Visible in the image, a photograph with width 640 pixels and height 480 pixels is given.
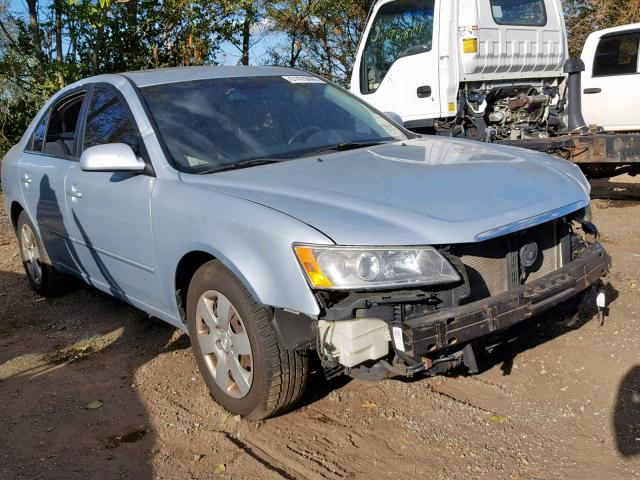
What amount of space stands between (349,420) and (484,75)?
5.26 metres

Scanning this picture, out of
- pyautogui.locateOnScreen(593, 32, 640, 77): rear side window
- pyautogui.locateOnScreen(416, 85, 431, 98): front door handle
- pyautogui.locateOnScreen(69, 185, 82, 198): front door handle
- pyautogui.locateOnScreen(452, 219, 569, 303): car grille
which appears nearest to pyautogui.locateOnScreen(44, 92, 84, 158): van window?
pyautogui.locateOnScreen(69, 185, 82, 198): front door handle

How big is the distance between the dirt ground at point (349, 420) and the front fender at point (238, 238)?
73cm

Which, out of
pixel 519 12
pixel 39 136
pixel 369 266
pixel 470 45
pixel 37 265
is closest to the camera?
pixel 369 266

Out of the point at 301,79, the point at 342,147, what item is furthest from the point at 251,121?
the point at 301,79

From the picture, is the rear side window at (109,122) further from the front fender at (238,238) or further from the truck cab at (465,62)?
the truck cab at (465,62)

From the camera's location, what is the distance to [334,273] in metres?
2.88

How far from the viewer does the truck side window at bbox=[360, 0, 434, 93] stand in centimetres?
773

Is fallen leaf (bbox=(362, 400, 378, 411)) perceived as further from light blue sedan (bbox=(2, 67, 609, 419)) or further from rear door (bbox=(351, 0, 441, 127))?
rear door (bbox=(351, 0, 441, 127))

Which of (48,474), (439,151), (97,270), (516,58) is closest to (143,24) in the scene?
(516,58)

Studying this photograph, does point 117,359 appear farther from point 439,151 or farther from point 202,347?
point 439,151

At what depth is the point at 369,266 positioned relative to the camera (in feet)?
9.44

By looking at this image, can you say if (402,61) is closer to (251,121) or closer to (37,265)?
(251,121)

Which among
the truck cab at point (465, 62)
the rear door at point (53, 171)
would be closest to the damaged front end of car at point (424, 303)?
the rear door at point (53, 171)

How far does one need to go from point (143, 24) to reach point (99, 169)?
396 inches
